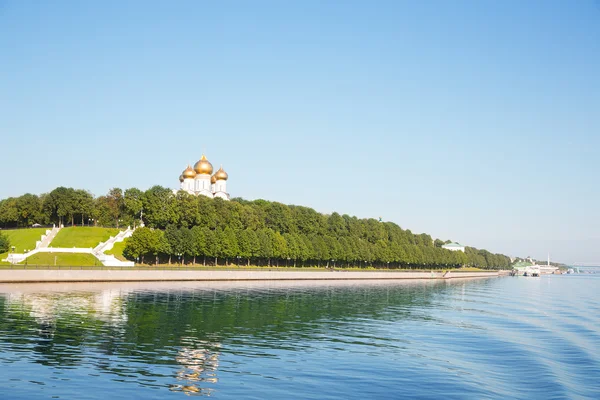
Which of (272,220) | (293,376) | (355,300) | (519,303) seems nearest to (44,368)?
(293,376)

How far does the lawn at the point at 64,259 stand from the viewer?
89.6m

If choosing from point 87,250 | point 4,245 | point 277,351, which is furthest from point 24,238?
point 277,351

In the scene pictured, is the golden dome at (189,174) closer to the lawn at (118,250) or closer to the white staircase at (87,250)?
the white staircase at (87,250)

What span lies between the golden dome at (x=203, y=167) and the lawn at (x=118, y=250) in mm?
51574

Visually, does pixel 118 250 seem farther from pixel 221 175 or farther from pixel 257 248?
pixel 221 175

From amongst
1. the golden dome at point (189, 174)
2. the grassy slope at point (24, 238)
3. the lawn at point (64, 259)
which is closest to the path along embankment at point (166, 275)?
the lawn at point (64, 259)

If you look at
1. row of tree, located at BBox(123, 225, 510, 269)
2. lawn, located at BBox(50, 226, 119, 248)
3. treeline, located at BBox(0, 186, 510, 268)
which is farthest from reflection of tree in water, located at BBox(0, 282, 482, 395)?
lawn, located at BBox(50, 226, 119, 248)

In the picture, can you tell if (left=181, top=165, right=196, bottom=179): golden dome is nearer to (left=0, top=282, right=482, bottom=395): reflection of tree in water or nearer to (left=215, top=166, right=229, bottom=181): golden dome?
(left=215, top=166, right=229, bottom=181): golden dome

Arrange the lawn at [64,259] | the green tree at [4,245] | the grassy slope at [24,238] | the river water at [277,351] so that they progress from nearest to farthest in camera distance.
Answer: the river water at [277,351], the lawn at [64,259], the green tree at [4,245], the grassy slope at [24,238]

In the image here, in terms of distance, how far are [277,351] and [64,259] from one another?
70958 millimetres

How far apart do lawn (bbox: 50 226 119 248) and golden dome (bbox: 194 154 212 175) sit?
40.4 m

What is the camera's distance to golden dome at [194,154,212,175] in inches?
6216

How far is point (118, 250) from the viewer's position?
10438 centimetres

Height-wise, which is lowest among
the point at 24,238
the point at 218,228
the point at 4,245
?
the point at 4,245
